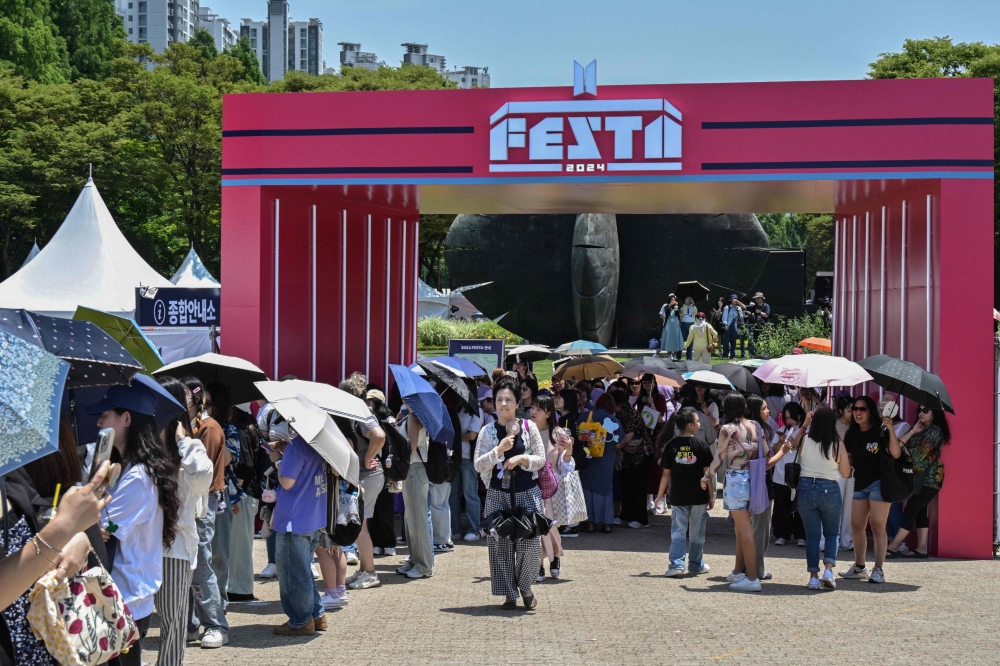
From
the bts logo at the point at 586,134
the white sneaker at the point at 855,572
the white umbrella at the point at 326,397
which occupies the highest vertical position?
the bts logo at the point at 586,134

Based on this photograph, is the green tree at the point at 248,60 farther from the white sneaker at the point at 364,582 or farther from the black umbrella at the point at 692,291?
the white sneaker at the point at 364,582

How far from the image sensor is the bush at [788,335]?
29.2m

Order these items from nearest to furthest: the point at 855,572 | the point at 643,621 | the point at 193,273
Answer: the point at 643,621, the point at 855,572, the point at 193,273

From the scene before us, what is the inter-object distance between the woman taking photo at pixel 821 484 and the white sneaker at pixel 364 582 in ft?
12.4

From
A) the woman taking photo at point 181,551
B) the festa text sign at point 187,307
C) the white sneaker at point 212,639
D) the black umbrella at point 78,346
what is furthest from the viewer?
the festa text sign at point 187,307

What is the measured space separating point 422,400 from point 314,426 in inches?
98.0

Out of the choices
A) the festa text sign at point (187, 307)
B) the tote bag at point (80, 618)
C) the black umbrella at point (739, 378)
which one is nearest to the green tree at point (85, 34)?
the festa text sign at point (187, 307)

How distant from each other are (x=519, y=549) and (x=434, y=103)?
594 centimetres

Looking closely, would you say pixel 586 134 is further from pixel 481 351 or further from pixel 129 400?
pixel 129 400

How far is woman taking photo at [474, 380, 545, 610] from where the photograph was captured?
8289mm

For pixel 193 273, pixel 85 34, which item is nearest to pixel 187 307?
pixel 193 273

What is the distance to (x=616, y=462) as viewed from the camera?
13352 mm

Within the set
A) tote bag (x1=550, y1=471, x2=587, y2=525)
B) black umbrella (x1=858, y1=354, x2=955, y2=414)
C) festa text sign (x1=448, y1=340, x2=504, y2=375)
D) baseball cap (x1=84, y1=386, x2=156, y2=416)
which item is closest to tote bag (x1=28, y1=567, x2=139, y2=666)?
baseball cap (x1=84, y1=386, x2=156, y2=416)

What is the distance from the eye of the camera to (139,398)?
497 cm
